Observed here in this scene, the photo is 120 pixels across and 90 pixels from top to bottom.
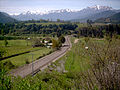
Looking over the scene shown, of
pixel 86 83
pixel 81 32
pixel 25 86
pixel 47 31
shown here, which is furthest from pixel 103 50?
pixel 47 31

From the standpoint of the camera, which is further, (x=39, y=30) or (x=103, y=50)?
(x=39, y=30)

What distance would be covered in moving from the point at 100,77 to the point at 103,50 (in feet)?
2.89

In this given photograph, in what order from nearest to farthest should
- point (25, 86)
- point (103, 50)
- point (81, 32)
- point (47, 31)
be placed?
point (103, 50)
point (25, 86)
point (81, 32)
point (47, 31)

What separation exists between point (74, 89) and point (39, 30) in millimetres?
86810

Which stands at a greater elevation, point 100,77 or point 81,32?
point 81,32

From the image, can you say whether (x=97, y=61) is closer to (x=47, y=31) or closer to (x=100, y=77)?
(x=100, y=77)

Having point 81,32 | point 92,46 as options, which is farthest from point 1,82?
point 81,32

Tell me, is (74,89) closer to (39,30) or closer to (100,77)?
(100,77)

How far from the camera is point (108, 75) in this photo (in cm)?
365

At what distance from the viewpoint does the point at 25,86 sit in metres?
4.60

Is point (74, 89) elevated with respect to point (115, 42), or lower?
lower

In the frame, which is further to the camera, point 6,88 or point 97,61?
point 6,88

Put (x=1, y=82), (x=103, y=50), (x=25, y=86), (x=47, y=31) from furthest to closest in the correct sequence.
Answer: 1. (x=47, y=31)
2. (x=1, y=82)
3. (x=25, y=86)
4. (x=103, y=50)

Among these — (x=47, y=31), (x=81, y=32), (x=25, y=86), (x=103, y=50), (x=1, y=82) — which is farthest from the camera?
(x=47, y=31)
